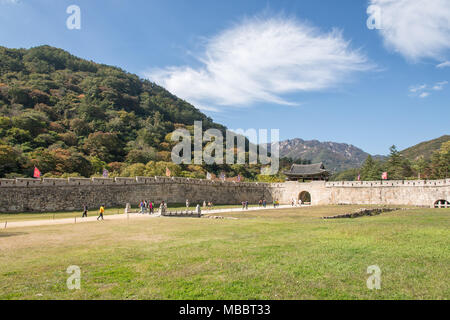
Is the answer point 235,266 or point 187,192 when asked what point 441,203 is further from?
point 235,266

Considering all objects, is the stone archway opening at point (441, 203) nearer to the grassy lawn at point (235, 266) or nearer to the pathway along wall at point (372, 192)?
the pathway along wall at point (372, 192)

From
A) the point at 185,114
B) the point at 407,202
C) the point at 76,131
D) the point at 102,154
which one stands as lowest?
the point at 407,202

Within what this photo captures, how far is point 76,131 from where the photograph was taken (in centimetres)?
5709

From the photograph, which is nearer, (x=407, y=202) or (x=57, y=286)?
(x=57, y=286)

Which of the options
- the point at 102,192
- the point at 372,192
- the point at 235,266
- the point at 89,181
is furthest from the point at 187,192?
the point at 235,266

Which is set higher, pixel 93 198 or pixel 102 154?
pixel 102 154

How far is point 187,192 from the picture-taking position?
117 feet

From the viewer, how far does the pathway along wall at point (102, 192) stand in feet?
77.7

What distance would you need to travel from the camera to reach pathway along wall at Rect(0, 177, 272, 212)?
2367 centimetres

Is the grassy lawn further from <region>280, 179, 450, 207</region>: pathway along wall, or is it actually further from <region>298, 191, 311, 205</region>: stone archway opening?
<region>298, 191, 311, 205</region>: stone archway opening

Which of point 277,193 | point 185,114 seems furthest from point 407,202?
point 185,114
